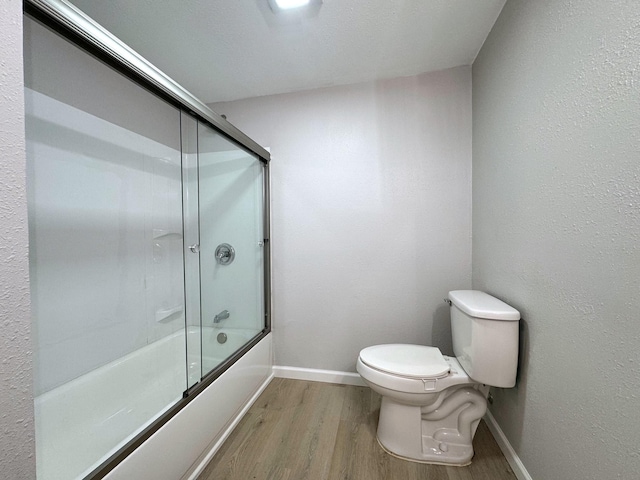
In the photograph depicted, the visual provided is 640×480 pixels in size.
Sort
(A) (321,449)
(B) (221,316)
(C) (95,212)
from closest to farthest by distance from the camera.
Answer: (A) (321,449) < (C) (95,212) < (B) (221,316)

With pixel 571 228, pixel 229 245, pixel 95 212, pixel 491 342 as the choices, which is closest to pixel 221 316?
pixel 229 245

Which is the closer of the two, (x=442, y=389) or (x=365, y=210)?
(x=442, y=389)

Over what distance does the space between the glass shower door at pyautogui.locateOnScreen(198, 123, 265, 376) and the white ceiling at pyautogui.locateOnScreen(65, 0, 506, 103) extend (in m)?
0.53

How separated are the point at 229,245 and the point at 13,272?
4.64 ft

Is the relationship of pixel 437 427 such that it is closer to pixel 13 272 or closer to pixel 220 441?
pixel 220 441

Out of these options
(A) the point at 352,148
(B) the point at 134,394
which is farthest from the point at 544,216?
(B) the point at 134,394

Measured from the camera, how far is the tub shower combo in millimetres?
1073

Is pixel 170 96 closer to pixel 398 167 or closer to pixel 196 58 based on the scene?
pixel 196 58

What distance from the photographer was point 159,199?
1.85 m

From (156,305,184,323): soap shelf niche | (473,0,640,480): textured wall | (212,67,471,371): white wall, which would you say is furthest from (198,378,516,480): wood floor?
(156,305,184,323): soap shelf niche

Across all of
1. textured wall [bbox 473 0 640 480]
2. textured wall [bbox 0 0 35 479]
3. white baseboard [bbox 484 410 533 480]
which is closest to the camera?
textured wall [bbox 0 0 35 479]

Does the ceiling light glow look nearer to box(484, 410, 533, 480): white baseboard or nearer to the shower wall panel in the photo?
the shower wall panel

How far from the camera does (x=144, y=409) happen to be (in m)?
1.24

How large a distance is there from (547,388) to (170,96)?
75.5 inches
